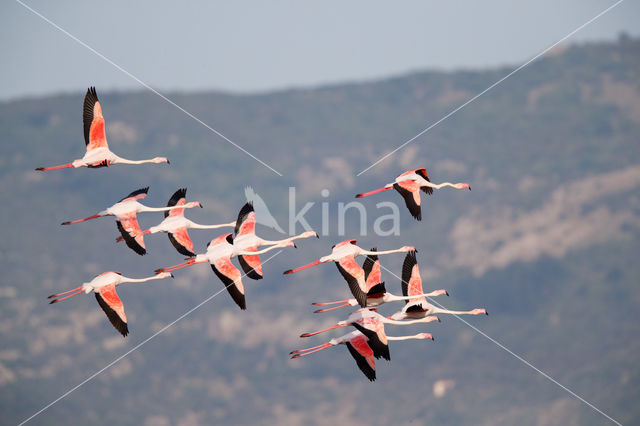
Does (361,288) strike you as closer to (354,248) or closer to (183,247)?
(354,248)

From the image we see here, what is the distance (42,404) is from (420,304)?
160 meters

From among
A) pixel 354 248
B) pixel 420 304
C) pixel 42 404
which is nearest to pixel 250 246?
pixel 354 248

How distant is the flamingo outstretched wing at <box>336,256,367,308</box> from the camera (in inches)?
1476

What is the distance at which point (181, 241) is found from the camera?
137ft

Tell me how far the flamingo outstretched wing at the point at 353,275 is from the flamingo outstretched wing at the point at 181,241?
5.70m

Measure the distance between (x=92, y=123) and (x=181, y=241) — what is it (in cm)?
512

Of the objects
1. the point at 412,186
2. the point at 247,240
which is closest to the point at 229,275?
the point at 247,240

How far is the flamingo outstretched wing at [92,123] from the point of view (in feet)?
130

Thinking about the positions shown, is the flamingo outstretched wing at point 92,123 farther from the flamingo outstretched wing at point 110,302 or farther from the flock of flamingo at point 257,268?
the flamingo outstretched wing at point 110,302

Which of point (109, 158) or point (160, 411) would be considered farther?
point (160, 411)

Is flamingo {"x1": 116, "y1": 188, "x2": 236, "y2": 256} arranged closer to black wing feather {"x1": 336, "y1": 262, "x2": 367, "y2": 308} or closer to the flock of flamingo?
the flock of flamingo

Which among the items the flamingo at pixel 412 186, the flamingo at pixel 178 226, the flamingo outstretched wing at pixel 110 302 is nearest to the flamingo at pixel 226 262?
the flamingo outstretched wing at pixel 110 302

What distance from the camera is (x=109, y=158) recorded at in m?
40.1

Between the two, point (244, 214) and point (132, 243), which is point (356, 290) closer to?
point (244, 214)
